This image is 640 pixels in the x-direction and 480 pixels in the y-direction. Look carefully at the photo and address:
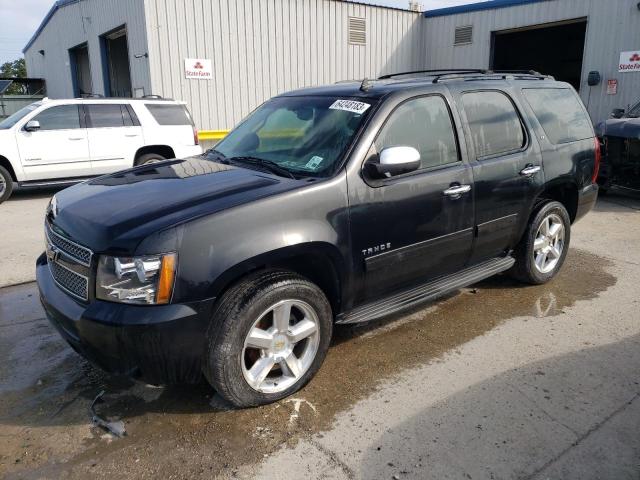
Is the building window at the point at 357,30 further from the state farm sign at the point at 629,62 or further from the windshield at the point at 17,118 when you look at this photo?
the windshield at the point at 17,118

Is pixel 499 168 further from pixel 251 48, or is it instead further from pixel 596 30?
pixel 596 30

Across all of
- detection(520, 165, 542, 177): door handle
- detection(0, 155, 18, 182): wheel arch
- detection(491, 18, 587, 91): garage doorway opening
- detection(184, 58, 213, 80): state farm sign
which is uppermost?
detection(491, 18, 587, 91): garage doorway opening

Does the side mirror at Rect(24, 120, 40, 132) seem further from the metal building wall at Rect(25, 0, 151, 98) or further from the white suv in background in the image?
the metal building wall at Rect(25, 0, 151, 98)

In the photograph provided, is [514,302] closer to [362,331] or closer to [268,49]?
[362,331]

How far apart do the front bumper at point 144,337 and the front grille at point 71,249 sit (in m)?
0.24

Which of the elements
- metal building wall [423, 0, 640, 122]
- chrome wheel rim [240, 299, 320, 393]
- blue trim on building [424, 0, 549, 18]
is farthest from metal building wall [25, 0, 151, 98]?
chrome wheel rim [240, 299, 320, 393]

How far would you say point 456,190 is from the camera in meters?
3.81

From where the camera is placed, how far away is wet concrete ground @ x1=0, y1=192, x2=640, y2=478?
105 inches

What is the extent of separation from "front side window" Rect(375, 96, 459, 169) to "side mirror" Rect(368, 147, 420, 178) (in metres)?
0.18

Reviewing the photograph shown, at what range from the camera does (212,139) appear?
13.8 m

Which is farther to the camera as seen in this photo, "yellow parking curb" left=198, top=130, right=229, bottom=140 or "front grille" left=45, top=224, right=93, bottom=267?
"yellow parking curb" left=198, top=130, right=229, bottom=140

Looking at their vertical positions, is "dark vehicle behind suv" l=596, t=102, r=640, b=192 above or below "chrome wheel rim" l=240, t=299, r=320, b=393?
above

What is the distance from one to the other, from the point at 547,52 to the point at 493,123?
19.8 metres

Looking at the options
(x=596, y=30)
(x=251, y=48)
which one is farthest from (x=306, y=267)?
(x=596, y=30)
